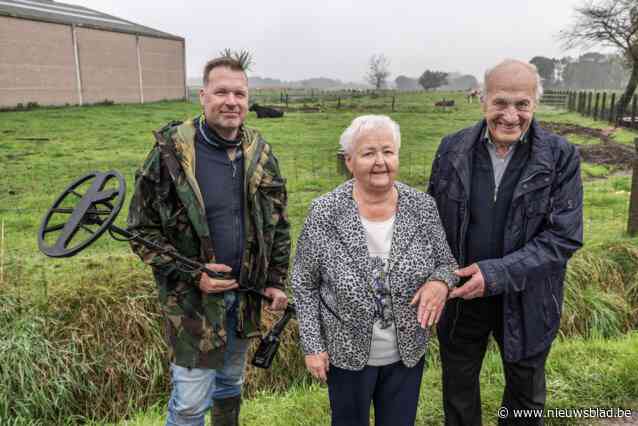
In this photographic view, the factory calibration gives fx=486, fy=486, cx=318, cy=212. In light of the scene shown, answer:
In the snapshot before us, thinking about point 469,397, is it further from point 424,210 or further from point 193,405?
point 193,405

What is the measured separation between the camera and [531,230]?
2.42 metres

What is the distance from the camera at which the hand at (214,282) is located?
7.94 feet

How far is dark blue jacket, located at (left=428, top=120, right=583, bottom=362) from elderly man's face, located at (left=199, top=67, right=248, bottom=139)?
3.71 ft

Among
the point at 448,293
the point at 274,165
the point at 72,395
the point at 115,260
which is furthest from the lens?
the point at 115,260

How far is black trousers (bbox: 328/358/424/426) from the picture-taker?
2.28 meters

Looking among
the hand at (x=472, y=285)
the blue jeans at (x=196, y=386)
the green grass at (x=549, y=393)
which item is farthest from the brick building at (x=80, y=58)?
the hand at (x=472, y=285)

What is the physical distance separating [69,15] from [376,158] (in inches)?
1463


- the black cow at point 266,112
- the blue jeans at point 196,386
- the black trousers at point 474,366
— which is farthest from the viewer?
the black cow at point 266,112

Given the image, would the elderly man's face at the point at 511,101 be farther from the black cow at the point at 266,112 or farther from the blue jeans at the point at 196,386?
the black cow at the point at 266,112

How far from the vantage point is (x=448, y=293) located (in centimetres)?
226

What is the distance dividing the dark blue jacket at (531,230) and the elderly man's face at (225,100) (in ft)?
3.71

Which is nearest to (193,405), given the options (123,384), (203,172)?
(203,172)

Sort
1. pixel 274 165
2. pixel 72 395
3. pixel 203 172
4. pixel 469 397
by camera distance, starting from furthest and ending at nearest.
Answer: pixel 72 395 → pixel 469 397 → pixel 274 165 → pixel 203 172

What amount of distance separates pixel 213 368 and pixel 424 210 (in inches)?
54.1
